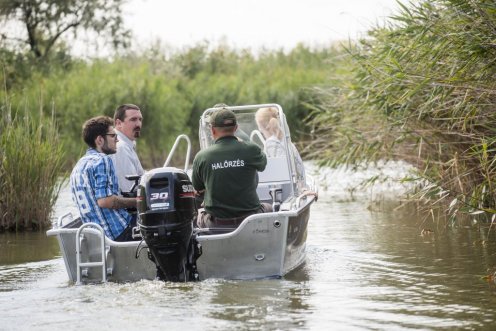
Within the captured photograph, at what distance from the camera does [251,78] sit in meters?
32.5

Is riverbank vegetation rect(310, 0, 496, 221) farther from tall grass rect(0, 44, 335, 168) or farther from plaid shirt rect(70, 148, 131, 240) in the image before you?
tall grass rect(0, 44, 335, 168)

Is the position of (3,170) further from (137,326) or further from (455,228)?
(137,326)

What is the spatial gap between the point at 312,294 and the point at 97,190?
2.07m

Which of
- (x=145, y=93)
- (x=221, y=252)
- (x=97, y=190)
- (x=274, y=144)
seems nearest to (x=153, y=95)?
(x=145, y=93)

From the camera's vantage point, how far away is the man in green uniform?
360 inches

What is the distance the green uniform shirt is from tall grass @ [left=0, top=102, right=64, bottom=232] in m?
4.82

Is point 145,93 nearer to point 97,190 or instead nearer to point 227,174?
point 97,190

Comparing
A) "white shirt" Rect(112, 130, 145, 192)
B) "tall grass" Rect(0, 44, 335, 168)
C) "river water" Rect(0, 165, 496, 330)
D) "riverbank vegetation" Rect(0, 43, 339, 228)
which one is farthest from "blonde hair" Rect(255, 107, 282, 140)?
"tall grass" Rect(0, 44, 335, 168)

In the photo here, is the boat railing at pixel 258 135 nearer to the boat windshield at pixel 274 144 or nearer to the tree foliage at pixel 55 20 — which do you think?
the boat windshield at pixel 274 144

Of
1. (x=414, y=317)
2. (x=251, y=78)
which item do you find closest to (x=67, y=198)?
(x=414, y=317)

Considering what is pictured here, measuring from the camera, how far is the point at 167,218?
8555mm

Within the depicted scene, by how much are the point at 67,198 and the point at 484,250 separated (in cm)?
929

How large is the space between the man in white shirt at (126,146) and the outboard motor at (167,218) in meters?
1.11

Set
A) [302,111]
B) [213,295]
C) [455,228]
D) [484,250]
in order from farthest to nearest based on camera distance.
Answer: [302,111] < [455,228] < [484,250] < [213,295]
